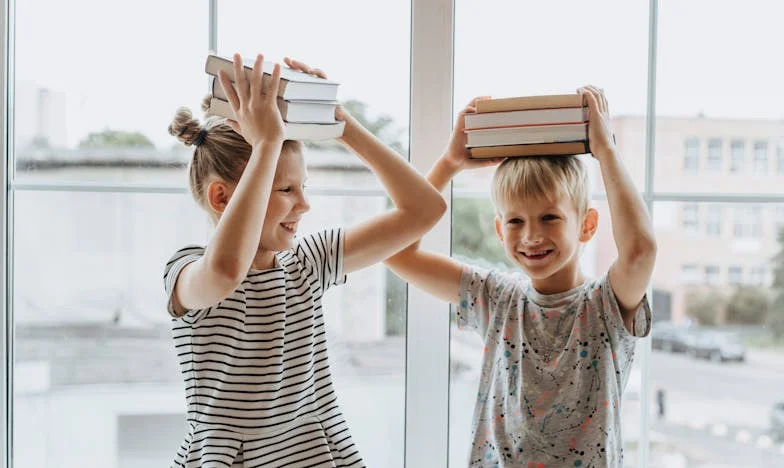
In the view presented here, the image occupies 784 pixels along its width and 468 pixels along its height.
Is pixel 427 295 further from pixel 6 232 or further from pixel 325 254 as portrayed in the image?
pixel 6 232

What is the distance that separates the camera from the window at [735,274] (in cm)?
212

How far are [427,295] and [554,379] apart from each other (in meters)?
0.45

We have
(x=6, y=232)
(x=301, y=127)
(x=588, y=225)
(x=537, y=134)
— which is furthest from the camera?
(x=6, y=232)

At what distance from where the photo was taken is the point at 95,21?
2012 mm

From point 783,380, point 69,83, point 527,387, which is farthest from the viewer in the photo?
point 783,380

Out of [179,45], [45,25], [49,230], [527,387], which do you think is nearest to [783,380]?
[527,387]

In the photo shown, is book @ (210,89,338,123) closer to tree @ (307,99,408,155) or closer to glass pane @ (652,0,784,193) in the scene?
tree @ (307,99,408,155)

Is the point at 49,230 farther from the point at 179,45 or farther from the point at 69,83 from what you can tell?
the point at 179,45

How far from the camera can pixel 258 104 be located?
4.94 ft

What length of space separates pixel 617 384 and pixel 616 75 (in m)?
0.78

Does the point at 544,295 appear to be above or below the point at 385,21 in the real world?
below

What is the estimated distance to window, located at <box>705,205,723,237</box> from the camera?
211 cm

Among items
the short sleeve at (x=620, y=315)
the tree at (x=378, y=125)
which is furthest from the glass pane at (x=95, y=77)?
the short sleeve at (x=620, y=315)

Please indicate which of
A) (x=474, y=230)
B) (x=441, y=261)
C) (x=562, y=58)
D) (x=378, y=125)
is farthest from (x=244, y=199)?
(x=562, y=58)
